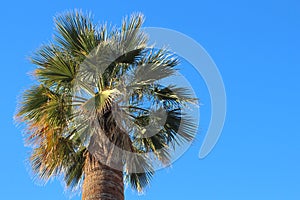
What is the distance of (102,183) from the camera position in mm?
8766

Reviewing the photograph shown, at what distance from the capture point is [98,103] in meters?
9.03

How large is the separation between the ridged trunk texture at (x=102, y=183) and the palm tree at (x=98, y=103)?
0.05m

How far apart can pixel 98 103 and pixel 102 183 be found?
1351 mm

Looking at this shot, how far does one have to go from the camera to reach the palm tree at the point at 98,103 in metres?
9.28

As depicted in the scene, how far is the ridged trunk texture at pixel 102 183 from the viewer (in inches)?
340

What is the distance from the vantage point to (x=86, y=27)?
32.9 feet

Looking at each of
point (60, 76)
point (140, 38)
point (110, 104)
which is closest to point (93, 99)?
point (110, 104)

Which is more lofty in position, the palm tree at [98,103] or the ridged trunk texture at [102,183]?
the palm tree at [98,103]

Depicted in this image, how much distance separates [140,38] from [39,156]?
2923 mm

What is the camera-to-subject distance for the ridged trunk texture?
28.3ft

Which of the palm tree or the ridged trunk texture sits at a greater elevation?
the palm tree

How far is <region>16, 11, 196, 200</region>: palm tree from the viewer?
9.28 meters

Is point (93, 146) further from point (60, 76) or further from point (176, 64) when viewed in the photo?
point (176, 64)

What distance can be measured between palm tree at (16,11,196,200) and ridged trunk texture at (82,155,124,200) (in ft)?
→ 0.16
